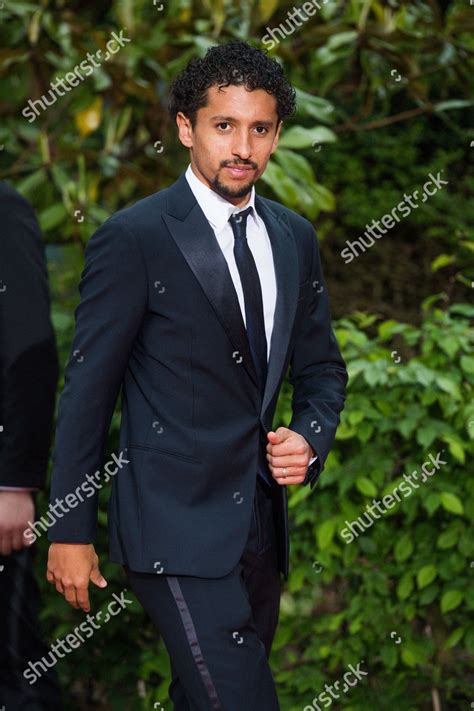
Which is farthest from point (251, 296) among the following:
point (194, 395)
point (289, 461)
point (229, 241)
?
point (289, 461)

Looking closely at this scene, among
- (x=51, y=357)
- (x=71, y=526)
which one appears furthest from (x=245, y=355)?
(x=51, y=357)

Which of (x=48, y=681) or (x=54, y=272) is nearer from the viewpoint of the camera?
(x=48, y=681)

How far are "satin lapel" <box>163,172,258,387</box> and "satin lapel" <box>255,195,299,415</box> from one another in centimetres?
5

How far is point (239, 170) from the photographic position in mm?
2273

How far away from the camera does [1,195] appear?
2.85 metres

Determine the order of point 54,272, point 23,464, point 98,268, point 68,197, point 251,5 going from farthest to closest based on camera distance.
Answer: point 54,272
point 251,5
point 68,197
point 23,464
point 98,268

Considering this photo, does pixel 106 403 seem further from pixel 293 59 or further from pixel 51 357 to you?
pixel 293 59

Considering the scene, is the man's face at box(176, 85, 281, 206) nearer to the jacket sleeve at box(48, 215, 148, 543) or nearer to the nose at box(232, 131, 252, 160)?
the nose at box(232, 131, 252, 160)

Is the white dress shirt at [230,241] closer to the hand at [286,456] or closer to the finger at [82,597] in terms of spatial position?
the hand at [286,456]

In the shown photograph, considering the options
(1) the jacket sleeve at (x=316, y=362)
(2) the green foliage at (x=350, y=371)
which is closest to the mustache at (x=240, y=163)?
(1) the jacket sleeve at (x=316, y=362)

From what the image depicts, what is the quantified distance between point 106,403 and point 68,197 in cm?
208

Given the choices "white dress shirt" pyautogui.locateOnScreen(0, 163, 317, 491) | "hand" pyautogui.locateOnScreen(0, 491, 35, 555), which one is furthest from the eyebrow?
"hand" pyautogui.locateOnScreen(0, 491, 35, 555)

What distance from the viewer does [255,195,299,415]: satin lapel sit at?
2.32 meters

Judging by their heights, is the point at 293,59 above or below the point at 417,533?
above
